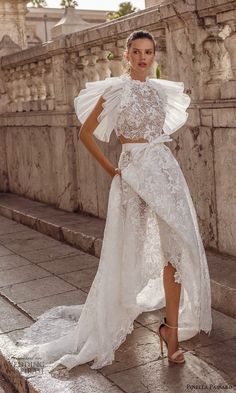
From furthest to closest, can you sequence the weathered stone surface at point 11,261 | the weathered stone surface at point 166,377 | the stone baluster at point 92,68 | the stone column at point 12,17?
the stone column at point 12,17, the stone baluster at point 92,68, the weathered stone surface at point 11,261, the weathered stone surface at point 166,377

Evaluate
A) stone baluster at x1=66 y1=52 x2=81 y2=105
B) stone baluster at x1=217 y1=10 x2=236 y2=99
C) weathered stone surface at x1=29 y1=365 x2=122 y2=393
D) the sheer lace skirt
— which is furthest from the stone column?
weathered stone surface at x1=29 y1=365 x2=122 y2=393

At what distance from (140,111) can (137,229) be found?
72 centimetres

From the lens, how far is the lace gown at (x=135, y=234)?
3752 millimetres

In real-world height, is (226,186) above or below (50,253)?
above

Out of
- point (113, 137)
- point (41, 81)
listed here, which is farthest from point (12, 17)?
point (113, 137)

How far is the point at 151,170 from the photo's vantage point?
149 inches

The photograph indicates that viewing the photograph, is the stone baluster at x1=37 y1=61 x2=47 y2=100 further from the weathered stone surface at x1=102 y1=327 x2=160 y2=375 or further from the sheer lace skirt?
the weathered stone surface at x1=102 y1=327 x2=160 y2=375

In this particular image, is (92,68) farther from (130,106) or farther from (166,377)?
(166,377)

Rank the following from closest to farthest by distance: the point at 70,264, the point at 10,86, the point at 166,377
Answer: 1. the point at 166,377
2. the point at 70,264
3. the point at 10,86

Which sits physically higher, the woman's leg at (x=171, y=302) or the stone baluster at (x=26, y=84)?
the stone baluster at (x=26, y=84)

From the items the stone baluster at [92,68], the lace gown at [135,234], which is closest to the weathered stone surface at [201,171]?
the lace gown at [135,234]

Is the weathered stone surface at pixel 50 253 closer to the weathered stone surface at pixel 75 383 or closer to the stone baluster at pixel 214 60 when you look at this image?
the stone baluster at pixel 214 60

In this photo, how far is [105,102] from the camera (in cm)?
385

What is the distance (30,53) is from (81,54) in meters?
1.47
